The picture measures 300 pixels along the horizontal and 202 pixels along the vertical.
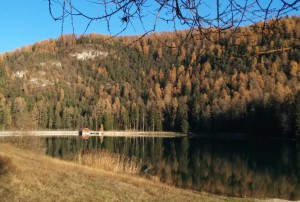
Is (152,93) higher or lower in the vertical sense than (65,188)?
higher

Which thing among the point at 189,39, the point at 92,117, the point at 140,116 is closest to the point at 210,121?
the point at 140,116

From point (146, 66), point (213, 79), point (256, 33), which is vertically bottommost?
point (256, 33)

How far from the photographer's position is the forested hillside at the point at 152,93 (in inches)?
1193

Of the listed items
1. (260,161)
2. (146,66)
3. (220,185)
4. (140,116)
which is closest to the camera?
(220,185)

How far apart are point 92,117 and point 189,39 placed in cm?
10410

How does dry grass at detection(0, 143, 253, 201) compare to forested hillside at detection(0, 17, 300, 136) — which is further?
forested hillside at detection(0, 17, 300, 136)

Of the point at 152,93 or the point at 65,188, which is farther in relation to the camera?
the point at 152,93

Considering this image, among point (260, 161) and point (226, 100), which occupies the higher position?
point (226, 100)

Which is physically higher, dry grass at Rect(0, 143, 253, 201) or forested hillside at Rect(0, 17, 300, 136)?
forested hillside at Rect(0, 17, 300, 136)

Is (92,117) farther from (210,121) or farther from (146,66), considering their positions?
(146,66)

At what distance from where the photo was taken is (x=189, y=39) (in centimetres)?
186

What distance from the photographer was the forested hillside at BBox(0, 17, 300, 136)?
1193 inches

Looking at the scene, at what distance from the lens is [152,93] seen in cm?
11794

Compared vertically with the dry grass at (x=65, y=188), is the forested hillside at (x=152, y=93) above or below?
above
